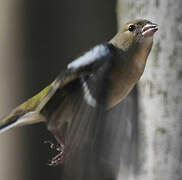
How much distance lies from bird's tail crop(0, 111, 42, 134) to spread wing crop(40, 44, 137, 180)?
5.7 inches

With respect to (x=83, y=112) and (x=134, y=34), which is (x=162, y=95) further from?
(x=83, y=112)

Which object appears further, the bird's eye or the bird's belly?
the bird's eye

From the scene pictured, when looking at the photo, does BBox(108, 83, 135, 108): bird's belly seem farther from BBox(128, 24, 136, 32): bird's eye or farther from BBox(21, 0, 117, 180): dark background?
BBox(21, 0, 117, 180): dark background

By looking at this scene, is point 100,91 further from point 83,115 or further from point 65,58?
point 65,58

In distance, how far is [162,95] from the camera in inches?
88.5

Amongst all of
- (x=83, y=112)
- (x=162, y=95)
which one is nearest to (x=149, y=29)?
(x=162, y=95)

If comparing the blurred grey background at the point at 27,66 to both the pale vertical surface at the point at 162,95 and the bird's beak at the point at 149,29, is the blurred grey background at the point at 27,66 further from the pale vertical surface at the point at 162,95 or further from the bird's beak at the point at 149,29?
the bird's beak at the point at 149,29

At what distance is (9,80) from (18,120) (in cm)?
152

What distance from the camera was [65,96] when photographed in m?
1.99

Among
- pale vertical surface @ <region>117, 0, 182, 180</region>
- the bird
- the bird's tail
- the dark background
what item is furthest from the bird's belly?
the dark background

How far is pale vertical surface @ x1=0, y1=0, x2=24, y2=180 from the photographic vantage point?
3.94 meters

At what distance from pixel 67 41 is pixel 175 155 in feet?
7.96

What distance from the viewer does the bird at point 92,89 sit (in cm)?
188

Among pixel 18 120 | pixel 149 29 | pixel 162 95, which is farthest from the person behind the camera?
pixel 18 120
